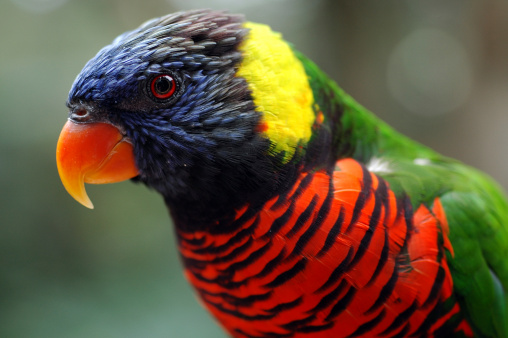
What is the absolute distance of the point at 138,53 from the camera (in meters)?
1.16

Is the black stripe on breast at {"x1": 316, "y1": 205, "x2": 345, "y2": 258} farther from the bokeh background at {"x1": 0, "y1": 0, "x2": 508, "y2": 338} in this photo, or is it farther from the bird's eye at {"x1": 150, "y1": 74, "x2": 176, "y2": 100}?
the bokeh background at {"x1": 0, "y1": 0, "x2": 508, "y2": 338}

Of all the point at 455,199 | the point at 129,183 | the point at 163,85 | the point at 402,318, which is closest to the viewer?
the point at 163,85

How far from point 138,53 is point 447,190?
46.5 inches

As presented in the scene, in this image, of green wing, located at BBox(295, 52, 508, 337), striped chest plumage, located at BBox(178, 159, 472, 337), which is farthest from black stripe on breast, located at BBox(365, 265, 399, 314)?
green wing, located at BBox(295, 52, 508, 337)

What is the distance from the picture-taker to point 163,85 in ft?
3.86

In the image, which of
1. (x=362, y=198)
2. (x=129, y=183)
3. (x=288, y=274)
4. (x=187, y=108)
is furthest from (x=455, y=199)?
(x=129, y=183)

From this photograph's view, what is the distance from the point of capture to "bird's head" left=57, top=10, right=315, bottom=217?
1.17 metres

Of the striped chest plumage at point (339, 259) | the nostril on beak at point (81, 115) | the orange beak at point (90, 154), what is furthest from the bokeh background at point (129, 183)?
the nostril on beak at point (81, 115)

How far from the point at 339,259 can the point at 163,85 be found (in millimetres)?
747

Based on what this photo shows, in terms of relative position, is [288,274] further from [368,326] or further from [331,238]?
[368,326]

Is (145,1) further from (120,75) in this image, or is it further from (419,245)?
(419,245)

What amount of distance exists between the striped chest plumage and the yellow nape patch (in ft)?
0.47

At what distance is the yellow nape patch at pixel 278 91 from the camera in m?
1.24

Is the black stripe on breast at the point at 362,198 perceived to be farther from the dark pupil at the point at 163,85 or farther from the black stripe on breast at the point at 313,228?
the dark pupil at the point at 163,85
